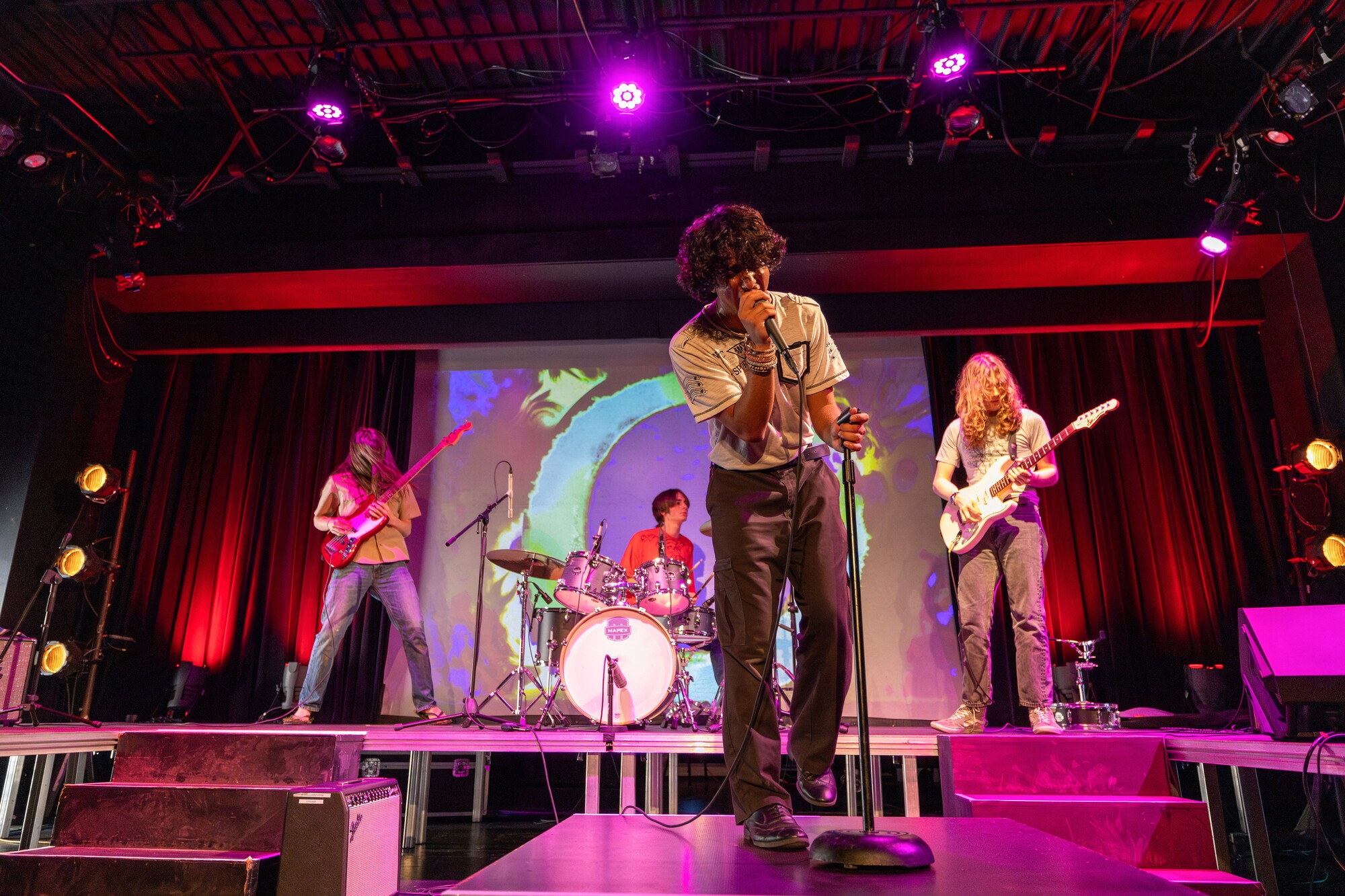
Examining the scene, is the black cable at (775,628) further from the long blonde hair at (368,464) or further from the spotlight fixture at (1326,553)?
the spotlight fixture at (1326,553)

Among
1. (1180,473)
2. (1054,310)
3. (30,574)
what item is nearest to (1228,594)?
(1180,473)

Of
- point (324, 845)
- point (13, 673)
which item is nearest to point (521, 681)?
point (324, 845)

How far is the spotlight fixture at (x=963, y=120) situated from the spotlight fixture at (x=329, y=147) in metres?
3.92

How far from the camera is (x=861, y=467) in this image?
7020 millimetres

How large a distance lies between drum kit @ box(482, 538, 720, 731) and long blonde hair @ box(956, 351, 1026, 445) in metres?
1.98

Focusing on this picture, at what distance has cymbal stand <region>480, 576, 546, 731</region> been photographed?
4977 millimetres

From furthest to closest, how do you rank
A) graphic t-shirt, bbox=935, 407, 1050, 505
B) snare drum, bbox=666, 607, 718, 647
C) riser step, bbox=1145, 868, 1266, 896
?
snare drum, bbox=666, 607, 718, 647 < graphic t-shirt, bbox=935, 407, 1050, 505 < riser step, bbox=1145, 868, 1266, 896

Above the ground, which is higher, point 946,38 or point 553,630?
point 946,38

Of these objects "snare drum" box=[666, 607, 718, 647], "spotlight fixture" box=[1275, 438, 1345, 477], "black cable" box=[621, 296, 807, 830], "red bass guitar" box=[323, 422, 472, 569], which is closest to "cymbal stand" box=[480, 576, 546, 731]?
"snare drum" box=[666, 607, 718, 647]

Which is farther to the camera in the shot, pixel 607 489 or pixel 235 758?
pixel 607 489

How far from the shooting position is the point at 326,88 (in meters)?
5.03

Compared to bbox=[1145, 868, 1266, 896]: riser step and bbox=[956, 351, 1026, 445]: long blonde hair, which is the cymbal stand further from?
bbox=[1145, 868, 1266, 896]: riser step

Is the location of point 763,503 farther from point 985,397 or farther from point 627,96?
point 627,96

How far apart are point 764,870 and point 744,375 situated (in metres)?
1.28
